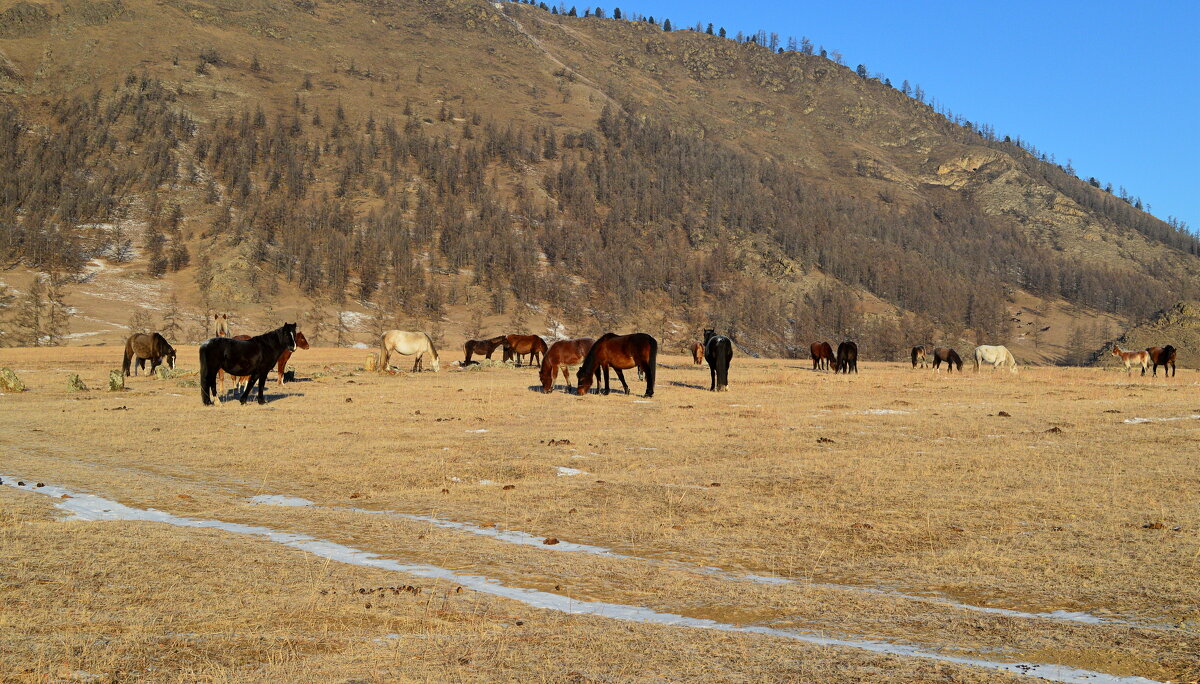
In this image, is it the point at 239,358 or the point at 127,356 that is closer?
the point at 239,358

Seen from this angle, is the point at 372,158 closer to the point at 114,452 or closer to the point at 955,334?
the point at 955,334

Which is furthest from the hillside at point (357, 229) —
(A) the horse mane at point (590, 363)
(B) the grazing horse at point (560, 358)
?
(A) the horse mane at point (590, 363)

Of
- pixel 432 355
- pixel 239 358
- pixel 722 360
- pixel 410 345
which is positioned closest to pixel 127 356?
pixel 410 345

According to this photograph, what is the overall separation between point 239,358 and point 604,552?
20281mm

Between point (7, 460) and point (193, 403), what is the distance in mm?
11405

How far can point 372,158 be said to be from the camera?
179000 mm

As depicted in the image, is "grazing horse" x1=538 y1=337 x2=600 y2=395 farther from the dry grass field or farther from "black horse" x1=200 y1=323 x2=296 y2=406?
the dry grass field

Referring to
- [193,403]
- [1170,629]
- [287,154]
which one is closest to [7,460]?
[193,403]

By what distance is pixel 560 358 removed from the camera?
1321 inches

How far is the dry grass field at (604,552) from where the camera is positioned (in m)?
5.91

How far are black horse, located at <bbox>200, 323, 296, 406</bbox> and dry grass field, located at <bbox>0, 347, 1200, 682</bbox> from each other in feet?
13.6

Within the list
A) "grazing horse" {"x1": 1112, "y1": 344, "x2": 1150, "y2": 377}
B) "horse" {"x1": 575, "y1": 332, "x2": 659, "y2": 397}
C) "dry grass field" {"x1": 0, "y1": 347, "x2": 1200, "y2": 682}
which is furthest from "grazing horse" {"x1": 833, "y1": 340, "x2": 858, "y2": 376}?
"dry grass field" {"x1": 0, "y1": 347, "x2": 1200, "y2": 682}

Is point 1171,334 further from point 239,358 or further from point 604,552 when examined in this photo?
point 604,552

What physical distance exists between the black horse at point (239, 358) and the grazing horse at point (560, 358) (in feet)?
30.8
